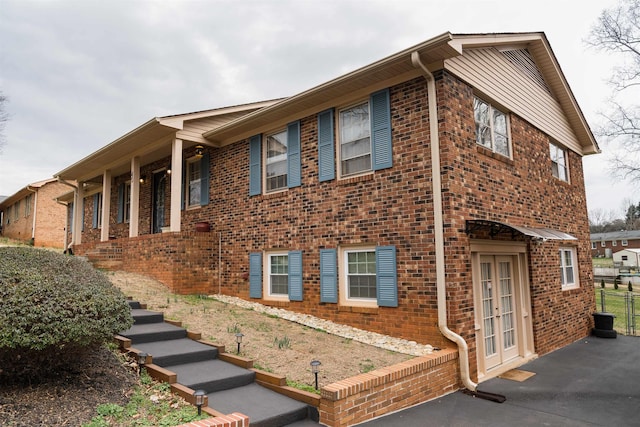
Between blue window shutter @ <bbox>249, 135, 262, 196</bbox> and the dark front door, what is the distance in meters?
5.09

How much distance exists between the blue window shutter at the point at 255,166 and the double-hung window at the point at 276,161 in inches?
7.5

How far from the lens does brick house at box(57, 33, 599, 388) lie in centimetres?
680

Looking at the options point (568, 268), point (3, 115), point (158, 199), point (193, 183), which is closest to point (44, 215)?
point (3, 115)

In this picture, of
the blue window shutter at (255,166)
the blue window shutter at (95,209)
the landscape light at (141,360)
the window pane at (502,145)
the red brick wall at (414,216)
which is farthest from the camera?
the blue window shutter at (95,209)

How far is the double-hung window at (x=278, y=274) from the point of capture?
9281 mm

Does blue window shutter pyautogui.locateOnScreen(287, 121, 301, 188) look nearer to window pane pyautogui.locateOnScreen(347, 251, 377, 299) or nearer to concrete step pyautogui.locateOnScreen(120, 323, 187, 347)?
window pane pyautogui.locateOnScreen(347, 251, 377, 299)

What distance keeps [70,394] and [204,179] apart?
7.71 m

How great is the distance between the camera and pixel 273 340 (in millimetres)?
6879

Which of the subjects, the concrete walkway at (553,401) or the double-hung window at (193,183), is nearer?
the concrete walkway at (553,401)

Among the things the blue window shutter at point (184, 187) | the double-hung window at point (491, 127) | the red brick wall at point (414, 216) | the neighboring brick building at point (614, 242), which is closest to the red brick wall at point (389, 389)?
the red brick wall at point (414, 216)

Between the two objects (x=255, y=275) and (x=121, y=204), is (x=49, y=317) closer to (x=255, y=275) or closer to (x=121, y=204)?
(x=255, y=275)

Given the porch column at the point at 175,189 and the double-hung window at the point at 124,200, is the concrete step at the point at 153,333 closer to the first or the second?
the porch column at the point at 175,189

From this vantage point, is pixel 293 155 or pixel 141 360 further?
pixel 293 155

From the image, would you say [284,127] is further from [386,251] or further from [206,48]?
[206,48]
